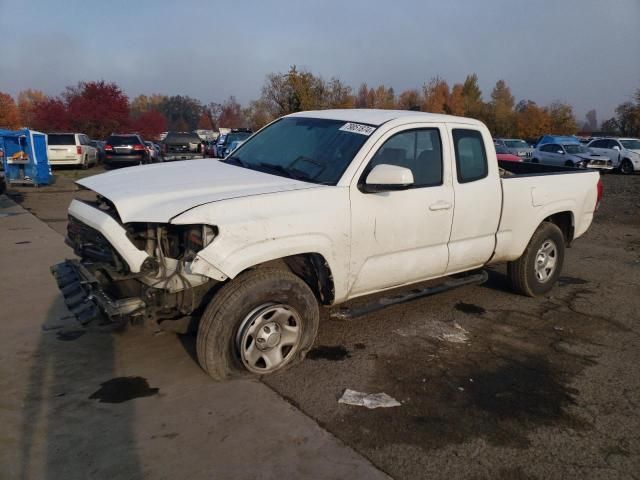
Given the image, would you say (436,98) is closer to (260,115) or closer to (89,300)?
(260,115)

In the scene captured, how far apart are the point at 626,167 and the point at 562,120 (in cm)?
4416

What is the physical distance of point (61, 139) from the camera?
76.7 feet

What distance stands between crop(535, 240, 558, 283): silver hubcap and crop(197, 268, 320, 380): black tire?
10.7 feet

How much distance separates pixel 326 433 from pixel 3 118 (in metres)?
71.8

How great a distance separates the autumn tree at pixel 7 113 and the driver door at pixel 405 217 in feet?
228

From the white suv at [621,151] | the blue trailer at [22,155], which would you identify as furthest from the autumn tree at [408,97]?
the blue trailer at [22,155]

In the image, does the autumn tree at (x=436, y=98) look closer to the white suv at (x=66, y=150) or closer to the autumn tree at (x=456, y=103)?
the autumn tree at (x=456, y=103)

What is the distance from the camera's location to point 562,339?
4887 mm

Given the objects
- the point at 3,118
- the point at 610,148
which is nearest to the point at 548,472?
the point at 610,148

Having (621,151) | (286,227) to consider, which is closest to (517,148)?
(621,151)

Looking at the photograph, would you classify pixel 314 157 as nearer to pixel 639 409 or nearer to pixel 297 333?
pixel 297 333

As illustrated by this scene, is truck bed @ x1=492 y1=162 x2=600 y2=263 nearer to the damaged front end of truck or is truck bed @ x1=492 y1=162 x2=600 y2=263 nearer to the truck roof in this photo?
the truck roof

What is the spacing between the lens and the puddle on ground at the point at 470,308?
5543mm

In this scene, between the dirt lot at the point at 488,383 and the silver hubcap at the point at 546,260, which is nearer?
the dirt lot at the point at 488,383
